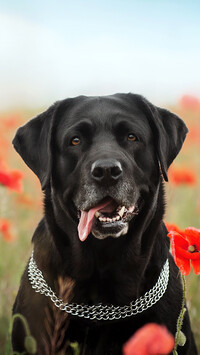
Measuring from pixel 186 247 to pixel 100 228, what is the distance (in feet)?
2.45

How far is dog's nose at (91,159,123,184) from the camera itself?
262 cm

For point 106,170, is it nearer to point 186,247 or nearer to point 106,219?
point 106,219

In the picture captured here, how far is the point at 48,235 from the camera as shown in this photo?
3023mm

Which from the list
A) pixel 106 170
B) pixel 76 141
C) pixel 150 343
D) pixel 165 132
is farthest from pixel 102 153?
pixel 150 343

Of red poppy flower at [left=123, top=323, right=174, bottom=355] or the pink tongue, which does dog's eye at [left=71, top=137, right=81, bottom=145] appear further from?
red poppy flower at [left=123, top=323, right=174, bottom=355]

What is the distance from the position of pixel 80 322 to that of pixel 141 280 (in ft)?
1.43

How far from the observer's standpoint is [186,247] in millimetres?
2053

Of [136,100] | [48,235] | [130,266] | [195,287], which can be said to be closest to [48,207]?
[48,235]

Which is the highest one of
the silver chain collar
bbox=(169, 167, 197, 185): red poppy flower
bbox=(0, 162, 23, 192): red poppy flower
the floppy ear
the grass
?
the floppy ear

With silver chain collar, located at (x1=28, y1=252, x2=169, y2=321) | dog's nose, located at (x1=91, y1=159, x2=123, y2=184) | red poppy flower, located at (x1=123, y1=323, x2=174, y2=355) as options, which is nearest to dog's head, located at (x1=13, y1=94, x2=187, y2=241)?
dog's nose, located at (x1=91, y1=159, x2=123, y2=184)

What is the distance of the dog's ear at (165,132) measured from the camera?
9.92ft

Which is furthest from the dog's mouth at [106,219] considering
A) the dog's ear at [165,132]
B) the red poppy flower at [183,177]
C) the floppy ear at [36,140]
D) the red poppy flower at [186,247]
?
the red poppy flower at [183,177]

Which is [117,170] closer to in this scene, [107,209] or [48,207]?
[107,209]

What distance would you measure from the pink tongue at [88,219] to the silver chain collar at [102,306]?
357mm
